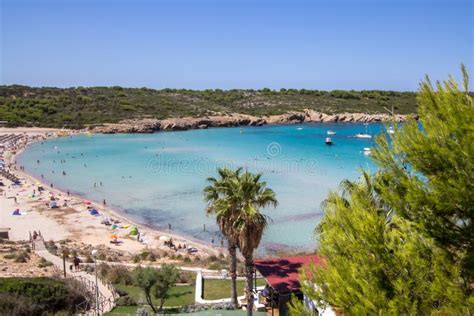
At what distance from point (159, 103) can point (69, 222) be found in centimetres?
9114

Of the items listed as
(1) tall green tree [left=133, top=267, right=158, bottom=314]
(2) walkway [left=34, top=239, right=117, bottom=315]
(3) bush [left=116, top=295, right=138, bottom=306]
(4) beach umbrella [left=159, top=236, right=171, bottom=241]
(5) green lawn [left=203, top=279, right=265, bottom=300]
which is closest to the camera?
(1) tall green tree [left=133, top=267, right=158, bottom=314]

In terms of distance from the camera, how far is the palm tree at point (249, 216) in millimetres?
15242

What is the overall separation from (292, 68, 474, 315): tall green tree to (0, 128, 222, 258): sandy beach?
78.6 feet

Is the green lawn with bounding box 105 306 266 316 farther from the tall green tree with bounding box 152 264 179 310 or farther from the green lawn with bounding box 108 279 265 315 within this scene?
the tall green tree with bounding box 152 264 179 310

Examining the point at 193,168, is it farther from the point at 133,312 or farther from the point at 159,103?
the point at 159,103

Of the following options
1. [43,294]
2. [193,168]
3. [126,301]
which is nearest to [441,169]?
[43,294]

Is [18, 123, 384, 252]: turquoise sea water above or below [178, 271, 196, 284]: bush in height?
above

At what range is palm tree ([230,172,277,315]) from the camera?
1524cm

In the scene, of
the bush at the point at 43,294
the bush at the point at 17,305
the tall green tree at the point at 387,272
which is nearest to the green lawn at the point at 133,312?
the bush at the point at 43,294

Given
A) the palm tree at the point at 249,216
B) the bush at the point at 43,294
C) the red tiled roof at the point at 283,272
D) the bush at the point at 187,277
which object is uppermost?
the palm tree at the point at 249,216

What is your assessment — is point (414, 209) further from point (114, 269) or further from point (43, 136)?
point (43, 136)

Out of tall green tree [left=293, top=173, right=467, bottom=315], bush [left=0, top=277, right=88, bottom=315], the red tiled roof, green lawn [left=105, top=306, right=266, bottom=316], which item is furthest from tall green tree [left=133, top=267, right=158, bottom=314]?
tall green tree [left=293, top=173, right=467, bottom=315]

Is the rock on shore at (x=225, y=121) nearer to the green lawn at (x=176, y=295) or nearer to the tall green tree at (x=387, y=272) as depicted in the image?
the green lawn at (x=176, y=295)

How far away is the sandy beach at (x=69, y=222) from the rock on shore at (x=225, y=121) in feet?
173
